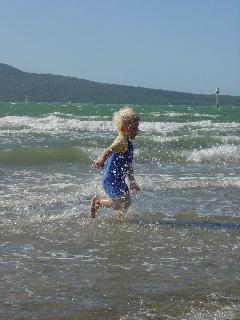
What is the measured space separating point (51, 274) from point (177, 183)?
16.1 ft

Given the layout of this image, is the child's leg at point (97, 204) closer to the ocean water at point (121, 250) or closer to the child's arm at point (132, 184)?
the ocean water at point (121, 250)

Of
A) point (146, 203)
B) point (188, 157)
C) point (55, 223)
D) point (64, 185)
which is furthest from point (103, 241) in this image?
point (188, 157)

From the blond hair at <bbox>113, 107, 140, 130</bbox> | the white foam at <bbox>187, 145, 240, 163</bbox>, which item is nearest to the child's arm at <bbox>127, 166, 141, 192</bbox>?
the blond hair at <bbox>113, 107, 140, 130</bbox>

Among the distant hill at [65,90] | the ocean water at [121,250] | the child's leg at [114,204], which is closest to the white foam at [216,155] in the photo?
the ocean water at [121,250]

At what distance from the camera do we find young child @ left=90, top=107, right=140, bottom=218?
671cm

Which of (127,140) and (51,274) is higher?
(127,140)

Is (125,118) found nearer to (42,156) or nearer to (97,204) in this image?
(97,204)

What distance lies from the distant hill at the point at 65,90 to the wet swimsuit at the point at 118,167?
265 feet

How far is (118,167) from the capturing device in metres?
6.80

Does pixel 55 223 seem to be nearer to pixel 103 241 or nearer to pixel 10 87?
pixel 103 241

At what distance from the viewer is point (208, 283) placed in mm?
4441

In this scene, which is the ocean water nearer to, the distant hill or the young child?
the young child

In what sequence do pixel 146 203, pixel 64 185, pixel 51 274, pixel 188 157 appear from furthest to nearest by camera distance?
1. pixel 188 157
2. pixel 64 185
3. pixel 146 203
4. pixel 51 274

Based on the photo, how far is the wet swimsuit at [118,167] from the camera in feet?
22.2
